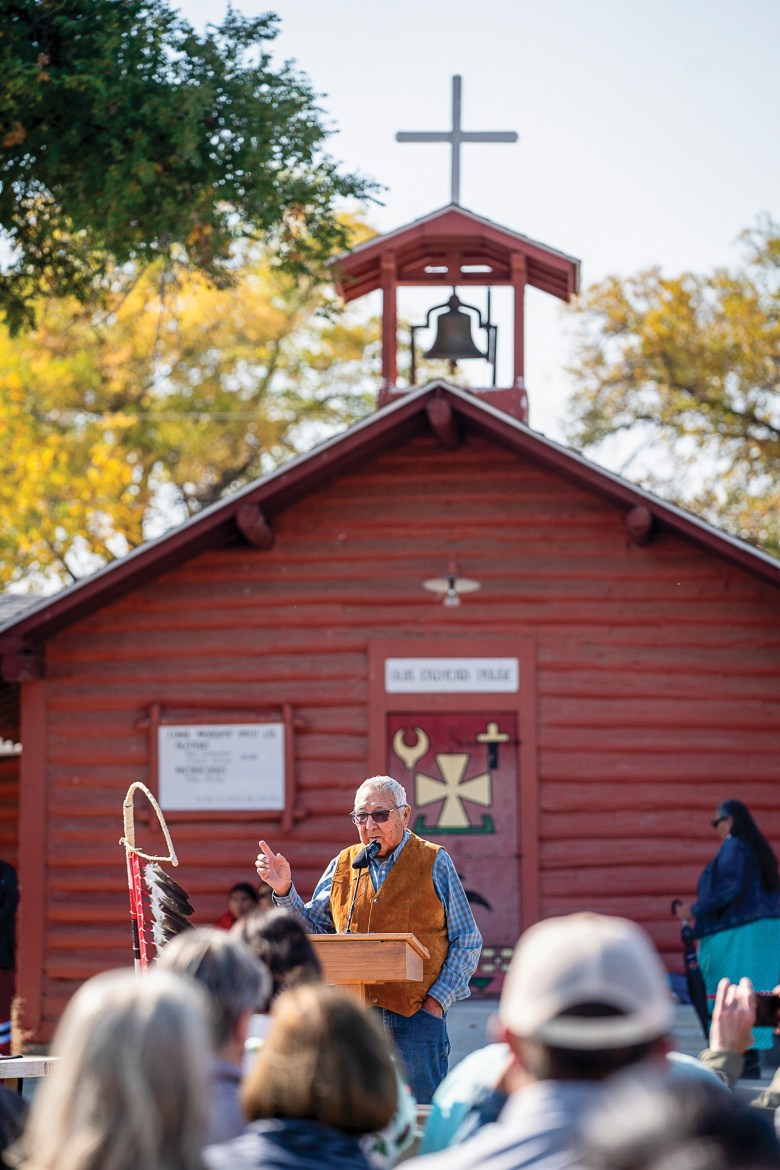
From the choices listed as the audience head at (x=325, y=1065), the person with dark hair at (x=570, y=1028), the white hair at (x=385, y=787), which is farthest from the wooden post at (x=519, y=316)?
the person with dark hair at (x=570, y=1028)

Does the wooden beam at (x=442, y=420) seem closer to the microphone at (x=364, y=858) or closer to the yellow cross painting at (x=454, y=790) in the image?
the yellow cross painting at (x=454, y=790)

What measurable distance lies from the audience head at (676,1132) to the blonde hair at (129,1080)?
649 mm

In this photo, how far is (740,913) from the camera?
10.6 metres

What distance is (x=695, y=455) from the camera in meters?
29.9

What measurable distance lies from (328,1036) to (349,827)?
8979 millimetres

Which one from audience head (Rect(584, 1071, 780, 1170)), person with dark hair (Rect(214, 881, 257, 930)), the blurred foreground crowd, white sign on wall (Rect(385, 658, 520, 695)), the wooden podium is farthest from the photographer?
white sign on wall (Rect(385, 658, 520, 695))

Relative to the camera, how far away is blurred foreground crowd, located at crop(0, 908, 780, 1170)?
244 centimetres

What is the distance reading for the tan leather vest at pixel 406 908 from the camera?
259 inches

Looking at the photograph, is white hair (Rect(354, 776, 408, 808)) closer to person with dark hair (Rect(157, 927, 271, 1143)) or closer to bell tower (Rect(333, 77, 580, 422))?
person with dark hair (Rect(157, 927, 271, 1143))

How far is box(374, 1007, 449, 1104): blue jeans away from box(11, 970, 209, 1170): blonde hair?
3.88 meters

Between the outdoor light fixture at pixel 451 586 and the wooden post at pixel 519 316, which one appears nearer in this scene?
the outdoor light fixture at pixel 451 586

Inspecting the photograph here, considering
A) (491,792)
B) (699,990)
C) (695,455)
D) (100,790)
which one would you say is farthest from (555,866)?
(695,455)

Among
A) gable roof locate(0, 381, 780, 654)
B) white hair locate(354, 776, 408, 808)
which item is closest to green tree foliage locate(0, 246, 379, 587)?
gable roof locate(0, 381, 780, 654)

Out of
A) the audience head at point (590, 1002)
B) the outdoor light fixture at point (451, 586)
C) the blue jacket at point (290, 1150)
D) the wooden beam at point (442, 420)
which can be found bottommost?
the blue jacket at point (290, 1150)
